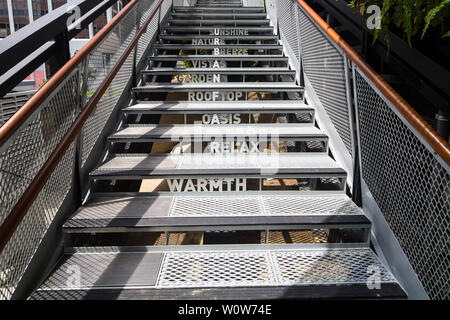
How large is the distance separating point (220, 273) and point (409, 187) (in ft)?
3.01

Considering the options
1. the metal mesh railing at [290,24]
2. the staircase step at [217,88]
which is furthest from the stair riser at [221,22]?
the staircase step at [217,88]

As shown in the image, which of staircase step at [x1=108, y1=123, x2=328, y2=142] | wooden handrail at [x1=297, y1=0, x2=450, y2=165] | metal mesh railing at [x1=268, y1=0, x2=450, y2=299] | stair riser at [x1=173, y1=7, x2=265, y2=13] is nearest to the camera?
wooden handrail at [x1=297, y1=0, x2=450, y2=165]

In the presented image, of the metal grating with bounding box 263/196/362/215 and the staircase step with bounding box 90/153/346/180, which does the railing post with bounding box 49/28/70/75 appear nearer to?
the staircase step with bounding box 90/153/346/180

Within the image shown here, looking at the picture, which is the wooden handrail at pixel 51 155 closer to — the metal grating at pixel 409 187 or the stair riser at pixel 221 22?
the metal grating at pixel 409 187

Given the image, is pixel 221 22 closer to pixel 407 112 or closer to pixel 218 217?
pixel 218 217

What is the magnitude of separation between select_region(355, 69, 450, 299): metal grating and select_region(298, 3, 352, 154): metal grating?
0.25 m

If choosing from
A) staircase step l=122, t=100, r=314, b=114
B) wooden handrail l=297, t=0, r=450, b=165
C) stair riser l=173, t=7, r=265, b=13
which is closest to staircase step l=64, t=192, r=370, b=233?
wooden handrail l=297, t=0, r=450, b=165

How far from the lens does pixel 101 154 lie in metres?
2.41

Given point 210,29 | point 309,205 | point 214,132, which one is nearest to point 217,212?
point 309,205

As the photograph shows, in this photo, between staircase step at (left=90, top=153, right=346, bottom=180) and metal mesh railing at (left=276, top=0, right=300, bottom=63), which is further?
metal mesh railing at (left=276, top=0, right=300, bottom=63)

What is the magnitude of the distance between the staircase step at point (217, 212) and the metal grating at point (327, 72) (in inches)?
16.9

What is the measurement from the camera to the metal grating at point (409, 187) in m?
1.28

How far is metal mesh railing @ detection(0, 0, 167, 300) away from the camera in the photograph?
1.38 metres
